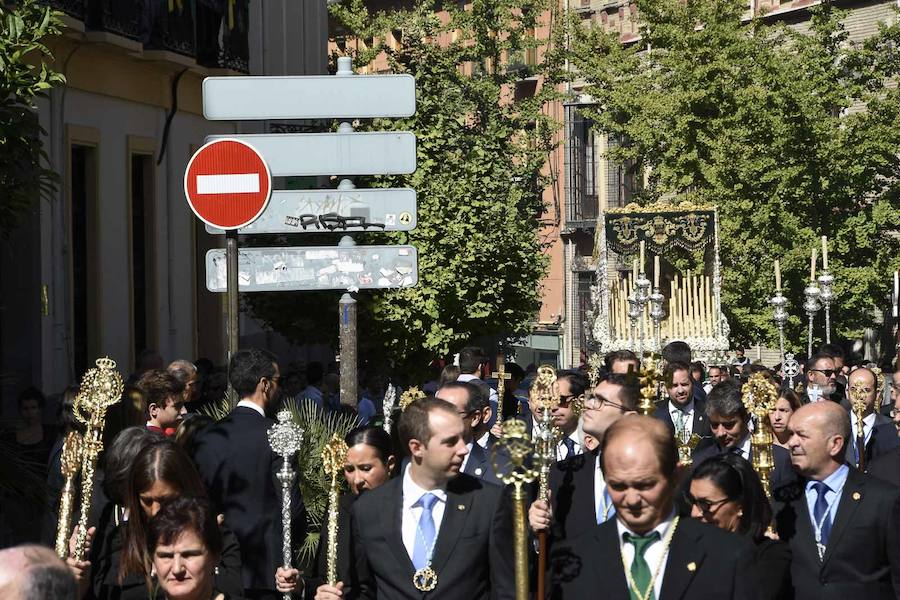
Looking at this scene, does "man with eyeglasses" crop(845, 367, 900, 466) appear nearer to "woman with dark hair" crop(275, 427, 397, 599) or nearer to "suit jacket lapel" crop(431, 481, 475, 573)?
"woman with dark hair" crop(275, 427, 397, 599)

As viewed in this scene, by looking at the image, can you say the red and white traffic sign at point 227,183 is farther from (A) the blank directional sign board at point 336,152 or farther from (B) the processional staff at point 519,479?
(B) the processional staff at point 519,479

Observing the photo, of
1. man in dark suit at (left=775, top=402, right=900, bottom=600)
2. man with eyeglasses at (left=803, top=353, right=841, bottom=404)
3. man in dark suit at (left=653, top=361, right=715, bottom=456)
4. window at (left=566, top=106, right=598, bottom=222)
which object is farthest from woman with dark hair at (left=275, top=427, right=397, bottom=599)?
window at (left=566, top=106, right=598, bottom=222)

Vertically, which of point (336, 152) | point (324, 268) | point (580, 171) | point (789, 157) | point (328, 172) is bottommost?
point (324, 268)

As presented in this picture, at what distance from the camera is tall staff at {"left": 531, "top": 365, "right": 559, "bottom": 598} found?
18.2ft

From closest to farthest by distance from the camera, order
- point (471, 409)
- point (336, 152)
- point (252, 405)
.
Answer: point (252, 405), point (471, 409), point (336, 152)

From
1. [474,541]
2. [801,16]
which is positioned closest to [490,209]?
[474,541]

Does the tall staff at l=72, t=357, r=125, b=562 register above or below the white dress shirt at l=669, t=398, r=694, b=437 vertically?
above

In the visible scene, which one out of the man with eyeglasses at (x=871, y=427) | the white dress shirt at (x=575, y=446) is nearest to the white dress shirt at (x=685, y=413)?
the man with eyeglasses at (x=871, y=427)

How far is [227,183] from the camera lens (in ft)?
32.2

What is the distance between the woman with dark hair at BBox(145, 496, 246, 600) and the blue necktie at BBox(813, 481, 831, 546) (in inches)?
98.0

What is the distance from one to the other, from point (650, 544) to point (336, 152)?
626cm

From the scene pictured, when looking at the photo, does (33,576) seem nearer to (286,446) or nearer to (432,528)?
(432,528)

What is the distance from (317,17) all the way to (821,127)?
8.51 meters

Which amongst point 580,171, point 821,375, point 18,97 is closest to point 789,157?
point 821,375
